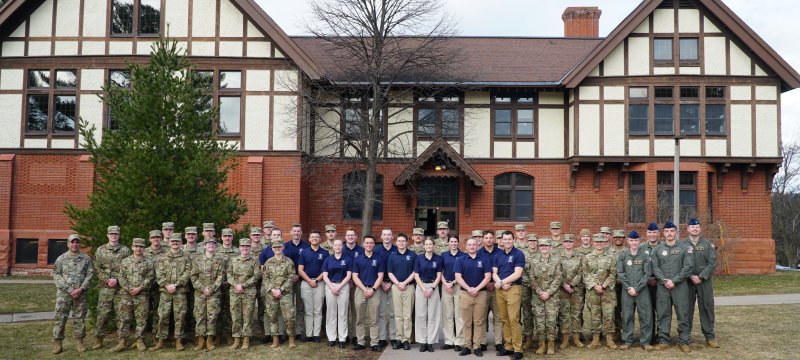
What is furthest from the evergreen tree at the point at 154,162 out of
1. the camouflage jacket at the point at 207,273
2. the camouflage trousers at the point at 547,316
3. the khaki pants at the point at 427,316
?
the camouflage trousers at the point at 547,316

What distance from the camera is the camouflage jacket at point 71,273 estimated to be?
1023 centimetres

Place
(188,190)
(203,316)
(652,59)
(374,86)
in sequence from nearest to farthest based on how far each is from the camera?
(203,316) < (188,190) < (374,86) < (652,59)

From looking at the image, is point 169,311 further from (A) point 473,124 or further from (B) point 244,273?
(A) point 473,124

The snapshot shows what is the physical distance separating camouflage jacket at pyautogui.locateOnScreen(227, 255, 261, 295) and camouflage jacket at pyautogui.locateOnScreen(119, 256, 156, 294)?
136 centimetres

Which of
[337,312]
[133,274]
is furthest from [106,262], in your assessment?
[337,312]

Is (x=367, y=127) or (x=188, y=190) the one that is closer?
(x=188, y=190)

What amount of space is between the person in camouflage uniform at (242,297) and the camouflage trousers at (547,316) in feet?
15.4

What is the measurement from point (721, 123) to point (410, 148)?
11020 millimetres

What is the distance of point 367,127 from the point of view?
20.7 metres

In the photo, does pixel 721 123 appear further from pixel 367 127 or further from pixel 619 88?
pixel 367 127

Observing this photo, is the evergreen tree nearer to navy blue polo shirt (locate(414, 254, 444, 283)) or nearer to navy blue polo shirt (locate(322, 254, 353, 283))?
Answer: navy blue polo shirt (locate(322, 254, 353, 283))

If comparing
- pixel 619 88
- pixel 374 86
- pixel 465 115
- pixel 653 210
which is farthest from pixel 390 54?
pixel 653 210

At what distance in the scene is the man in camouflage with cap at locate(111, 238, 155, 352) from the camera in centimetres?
1018

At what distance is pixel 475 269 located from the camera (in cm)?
1002
